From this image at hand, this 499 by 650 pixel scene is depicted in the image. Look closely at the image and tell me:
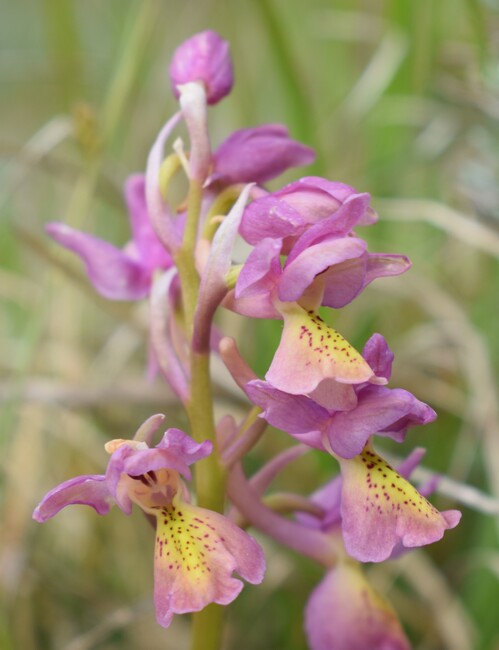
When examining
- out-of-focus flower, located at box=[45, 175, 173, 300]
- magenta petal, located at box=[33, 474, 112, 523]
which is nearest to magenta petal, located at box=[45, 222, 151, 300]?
out-of-focus flower, located at box=[45, 175, 173, 300]

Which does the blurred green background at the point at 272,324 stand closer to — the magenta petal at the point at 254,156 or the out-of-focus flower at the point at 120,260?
the out-of-focus flower at the point at 120,260

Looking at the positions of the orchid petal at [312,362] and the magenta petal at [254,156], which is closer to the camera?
the orchid petal at [312,362]

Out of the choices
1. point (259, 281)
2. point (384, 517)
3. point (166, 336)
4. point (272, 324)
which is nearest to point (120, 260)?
point (166, 336)

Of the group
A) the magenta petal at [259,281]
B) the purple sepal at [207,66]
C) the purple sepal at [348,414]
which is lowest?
the purple sepal at [348,414]

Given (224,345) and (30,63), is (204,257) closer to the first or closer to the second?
(224,345)

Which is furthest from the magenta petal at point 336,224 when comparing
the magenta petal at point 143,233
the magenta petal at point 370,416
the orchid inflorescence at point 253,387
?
the magenta petal at point 143,233

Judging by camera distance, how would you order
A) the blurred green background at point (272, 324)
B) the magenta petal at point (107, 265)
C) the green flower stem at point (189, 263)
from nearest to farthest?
the green flower stem at point (189, 263) → the magenta petal at point (107, 265) → the blurred green background at point (272, 324)

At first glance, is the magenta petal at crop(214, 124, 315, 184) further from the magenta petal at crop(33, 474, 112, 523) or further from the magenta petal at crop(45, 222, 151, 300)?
the magenta petal at crop(33, 474, 112, 523)
